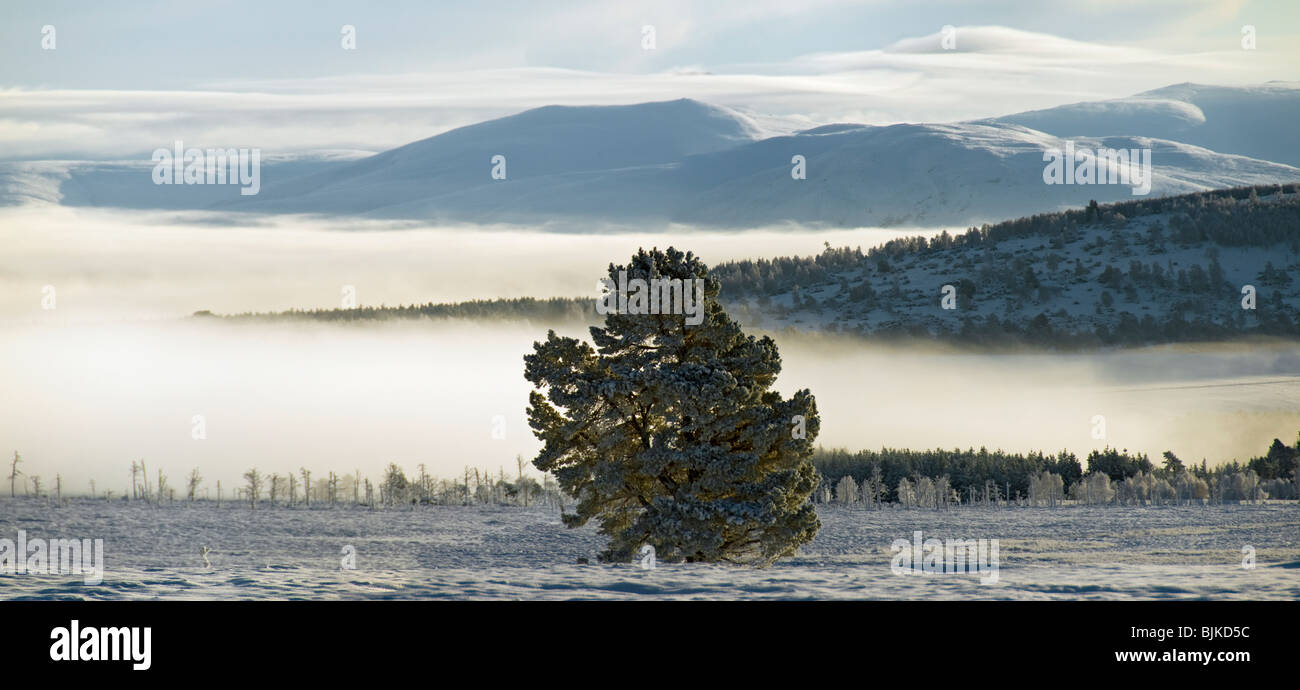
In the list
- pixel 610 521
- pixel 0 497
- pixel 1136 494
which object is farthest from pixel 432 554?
pixel 0 497

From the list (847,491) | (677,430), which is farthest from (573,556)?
(847,491)

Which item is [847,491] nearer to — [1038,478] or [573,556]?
[1038,478]

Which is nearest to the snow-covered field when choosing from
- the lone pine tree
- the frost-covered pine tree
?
the lone pine tree

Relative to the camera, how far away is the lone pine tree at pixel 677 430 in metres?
41.1

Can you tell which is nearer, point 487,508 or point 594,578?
point 594,578

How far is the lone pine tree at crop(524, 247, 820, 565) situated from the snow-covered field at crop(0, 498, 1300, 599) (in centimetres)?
270

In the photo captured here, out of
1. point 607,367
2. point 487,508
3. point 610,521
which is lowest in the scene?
point 487,508

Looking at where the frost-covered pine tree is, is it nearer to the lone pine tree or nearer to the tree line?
the tree line

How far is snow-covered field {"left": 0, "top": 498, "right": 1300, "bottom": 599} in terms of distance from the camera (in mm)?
23500

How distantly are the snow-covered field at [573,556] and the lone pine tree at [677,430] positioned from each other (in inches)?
106

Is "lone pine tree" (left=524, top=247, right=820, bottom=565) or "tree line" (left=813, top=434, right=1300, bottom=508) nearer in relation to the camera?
"lone pine tree" (left=524, top=247, right=820, bottom=565)
